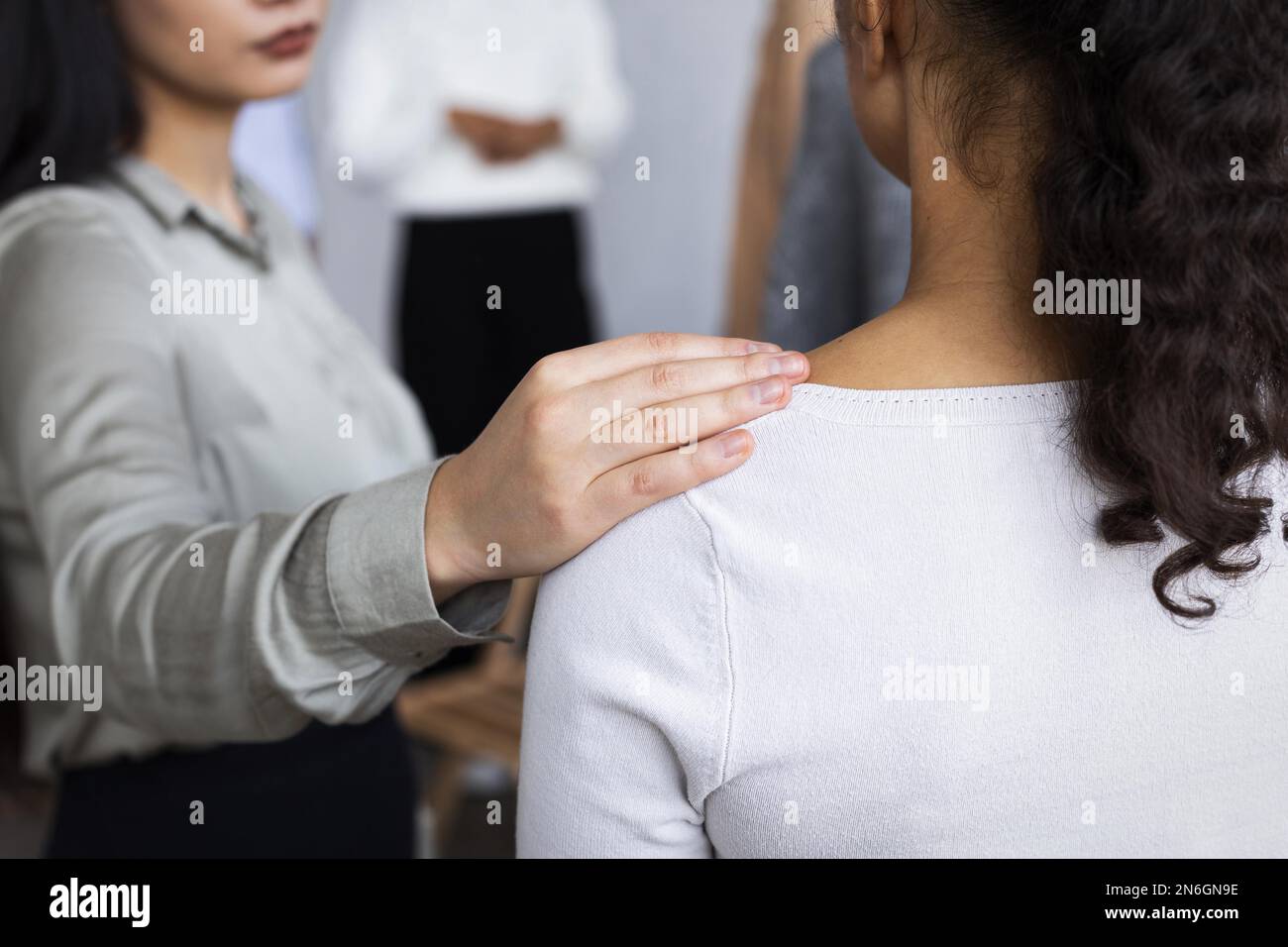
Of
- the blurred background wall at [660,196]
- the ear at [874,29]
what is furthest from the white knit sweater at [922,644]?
the blurred background wall at [660,196]

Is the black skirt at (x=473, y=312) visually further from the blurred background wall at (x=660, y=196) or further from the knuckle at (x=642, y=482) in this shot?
the knuckle at (x=642, y=482)

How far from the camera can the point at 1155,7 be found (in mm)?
653

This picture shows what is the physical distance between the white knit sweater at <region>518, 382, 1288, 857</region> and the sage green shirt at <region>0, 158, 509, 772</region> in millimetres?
199

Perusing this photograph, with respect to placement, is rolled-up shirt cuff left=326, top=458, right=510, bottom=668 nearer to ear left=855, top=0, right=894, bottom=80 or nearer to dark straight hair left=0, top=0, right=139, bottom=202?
ear left=855, top=0, right=894, bottom=80

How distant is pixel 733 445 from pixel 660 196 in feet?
11.7

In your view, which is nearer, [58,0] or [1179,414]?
[1179,414]

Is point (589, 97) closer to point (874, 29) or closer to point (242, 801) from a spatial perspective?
point (242, 801)

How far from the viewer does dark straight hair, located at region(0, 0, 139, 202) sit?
1.14m

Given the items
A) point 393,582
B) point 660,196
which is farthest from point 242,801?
point 660,196
